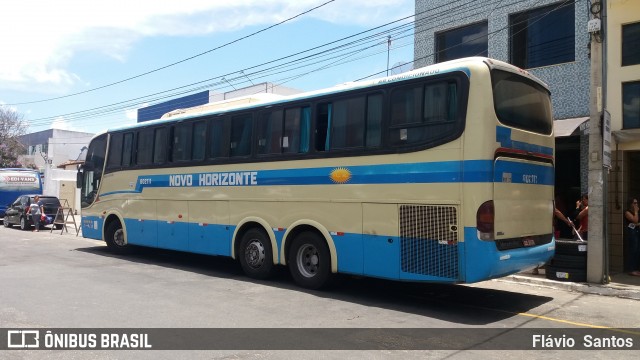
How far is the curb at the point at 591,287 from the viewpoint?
29.7 feet

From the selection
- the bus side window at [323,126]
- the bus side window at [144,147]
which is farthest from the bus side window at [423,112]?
the bus side window at [144,147]

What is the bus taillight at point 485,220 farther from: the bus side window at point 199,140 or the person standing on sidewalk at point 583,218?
the bus side window at point 199,140

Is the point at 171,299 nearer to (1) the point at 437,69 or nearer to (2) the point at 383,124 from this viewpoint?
(2) the point at 383,124

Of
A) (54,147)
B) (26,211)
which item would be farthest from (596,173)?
(54,147)

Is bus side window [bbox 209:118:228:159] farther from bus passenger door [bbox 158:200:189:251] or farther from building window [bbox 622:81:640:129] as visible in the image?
building window [bbox 622:81:640:129]

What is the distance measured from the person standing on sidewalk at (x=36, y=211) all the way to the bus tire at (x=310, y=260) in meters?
17.1

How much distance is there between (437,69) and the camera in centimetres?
745

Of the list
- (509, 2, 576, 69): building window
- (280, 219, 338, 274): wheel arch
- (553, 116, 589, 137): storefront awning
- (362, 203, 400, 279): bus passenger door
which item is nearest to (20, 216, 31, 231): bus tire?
(280, 219, 338, 274): wheel arch

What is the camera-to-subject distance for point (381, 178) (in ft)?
25.9

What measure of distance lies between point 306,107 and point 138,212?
20.0 ft

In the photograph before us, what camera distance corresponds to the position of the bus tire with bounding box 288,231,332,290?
8.69 meters

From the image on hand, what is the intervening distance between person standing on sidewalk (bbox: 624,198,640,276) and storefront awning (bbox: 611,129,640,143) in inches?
53.9

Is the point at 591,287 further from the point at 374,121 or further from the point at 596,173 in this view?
the point at 374,121

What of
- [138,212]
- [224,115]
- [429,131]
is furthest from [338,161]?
[138,212]
